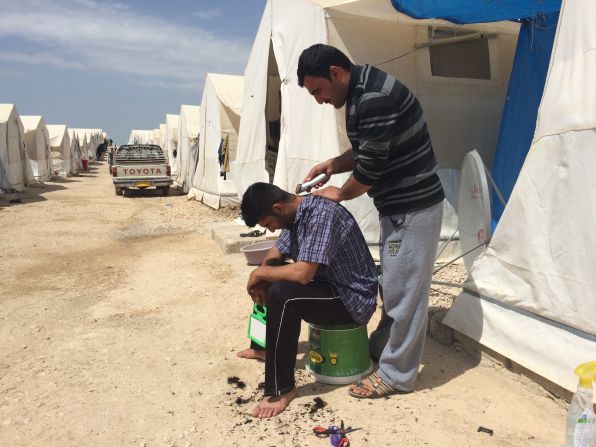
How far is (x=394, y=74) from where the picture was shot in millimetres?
5977

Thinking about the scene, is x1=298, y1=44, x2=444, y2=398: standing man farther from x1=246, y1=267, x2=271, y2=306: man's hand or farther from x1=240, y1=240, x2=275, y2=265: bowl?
x1=240, y1=240, x2=275, y2=265: bowl

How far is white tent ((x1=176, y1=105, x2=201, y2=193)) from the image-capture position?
53.0 feet

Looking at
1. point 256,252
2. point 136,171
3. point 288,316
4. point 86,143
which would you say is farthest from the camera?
point 86,143

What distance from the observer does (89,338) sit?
4.00 m

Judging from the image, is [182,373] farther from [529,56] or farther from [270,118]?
[270,118]

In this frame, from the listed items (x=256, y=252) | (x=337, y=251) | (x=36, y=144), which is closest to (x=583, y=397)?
(x=337, y=251)

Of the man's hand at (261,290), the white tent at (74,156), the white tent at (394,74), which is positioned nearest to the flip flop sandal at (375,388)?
the man's hand at (261,290)

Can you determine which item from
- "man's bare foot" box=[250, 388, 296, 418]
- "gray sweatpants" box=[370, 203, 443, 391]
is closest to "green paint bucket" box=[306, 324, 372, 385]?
"gray sweatpants" box=[370, 203, 443, 391]

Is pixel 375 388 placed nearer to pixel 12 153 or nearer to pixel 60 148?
pixel 12 153

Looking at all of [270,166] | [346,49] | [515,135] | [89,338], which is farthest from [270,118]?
[89,338]

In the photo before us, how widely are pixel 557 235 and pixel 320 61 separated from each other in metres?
1.60

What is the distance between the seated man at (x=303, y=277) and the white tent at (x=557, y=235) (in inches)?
34.4

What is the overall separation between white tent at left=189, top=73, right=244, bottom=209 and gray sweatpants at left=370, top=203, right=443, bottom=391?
9129mm

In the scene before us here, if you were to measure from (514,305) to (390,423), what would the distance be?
3.44 ft
